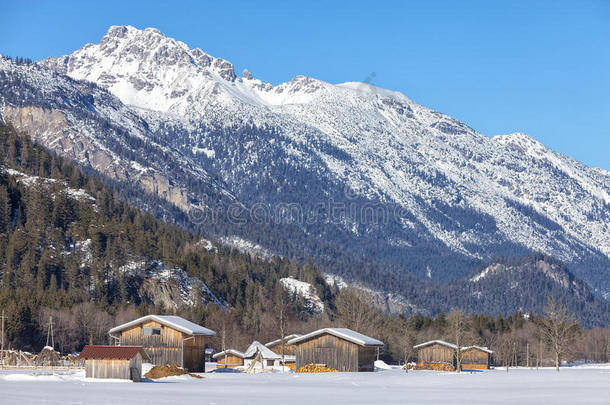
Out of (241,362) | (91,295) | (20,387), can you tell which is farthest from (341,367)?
(91,295)

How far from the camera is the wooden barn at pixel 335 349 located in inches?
4609

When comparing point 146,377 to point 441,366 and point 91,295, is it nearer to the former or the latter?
point 441,366

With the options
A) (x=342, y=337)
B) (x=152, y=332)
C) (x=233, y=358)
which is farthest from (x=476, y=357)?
(x=152, y=332)

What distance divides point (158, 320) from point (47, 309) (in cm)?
5375

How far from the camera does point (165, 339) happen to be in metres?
106

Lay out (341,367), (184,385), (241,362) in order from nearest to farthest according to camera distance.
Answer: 1. (184,385)
2. (341,367)
3. (241,362)

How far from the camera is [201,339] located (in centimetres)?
11031

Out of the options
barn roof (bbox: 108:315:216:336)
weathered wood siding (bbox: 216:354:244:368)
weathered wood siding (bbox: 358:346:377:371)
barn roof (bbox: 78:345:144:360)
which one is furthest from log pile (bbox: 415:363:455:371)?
barn roof (bbox: 78:345:144:360)

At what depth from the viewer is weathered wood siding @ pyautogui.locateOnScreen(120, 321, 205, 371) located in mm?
105075

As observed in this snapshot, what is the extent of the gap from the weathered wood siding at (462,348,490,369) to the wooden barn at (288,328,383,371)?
170ft

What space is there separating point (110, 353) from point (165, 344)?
83.8 ft

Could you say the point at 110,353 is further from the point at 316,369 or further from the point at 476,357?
the point at 476,357

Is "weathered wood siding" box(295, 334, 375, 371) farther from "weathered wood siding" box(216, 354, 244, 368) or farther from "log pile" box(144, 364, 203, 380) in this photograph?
"log pile" box(144, 364, 203, 380)

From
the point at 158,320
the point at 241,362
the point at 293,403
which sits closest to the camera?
the point at 293,403
